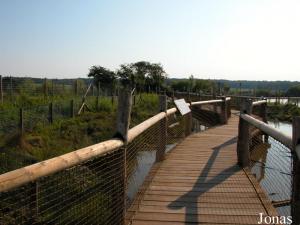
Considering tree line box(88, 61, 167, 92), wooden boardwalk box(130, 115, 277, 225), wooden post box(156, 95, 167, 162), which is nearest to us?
wooden boardwalk box(130, 115, 277, 225)

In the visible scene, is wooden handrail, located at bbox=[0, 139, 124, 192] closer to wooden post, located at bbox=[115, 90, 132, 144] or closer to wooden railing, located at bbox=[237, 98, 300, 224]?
wooden post, located at bbox=[115, 90, 132, 144]

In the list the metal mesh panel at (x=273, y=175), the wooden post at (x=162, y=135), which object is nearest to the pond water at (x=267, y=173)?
the metal mesh panel at (x=273, y=175)

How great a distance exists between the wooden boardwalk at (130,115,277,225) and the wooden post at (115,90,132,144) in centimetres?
113

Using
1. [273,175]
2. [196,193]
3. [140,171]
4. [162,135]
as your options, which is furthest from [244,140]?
[140,171]

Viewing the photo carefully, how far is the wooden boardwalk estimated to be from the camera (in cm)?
487

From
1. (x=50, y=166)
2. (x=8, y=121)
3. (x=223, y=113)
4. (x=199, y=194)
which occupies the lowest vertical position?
(x=199, y=194)

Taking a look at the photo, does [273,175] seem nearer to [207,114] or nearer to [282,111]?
[207,114]

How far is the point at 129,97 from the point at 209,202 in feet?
6.95

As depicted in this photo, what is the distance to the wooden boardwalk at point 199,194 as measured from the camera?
4871mm

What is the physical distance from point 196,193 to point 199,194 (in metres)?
0.06

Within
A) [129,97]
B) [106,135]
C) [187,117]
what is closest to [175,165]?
[129,97]

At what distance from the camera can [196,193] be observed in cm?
588

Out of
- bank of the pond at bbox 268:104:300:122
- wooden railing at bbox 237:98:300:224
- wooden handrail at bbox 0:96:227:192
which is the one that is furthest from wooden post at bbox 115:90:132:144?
bank of the pond at bbox 268:104:300:122

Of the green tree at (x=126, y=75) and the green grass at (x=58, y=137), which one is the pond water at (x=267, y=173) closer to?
the green grass at (x=58, y=137)
